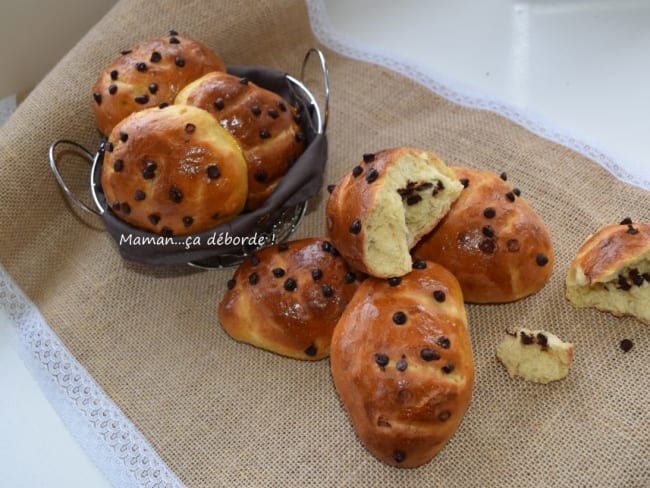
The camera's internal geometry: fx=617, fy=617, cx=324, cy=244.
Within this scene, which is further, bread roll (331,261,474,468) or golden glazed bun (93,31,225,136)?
golden glazed bun (93,31,225,136)

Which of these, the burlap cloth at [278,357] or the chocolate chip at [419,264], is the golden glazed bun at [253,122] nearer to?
the burlap cloth at [278,357]

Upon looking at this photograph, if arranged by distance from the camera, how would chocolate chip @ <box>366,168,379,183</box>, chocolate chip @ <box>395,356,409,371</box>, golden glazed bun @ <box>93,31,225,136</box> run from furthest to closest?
golden glazed bun @ <box>93,31,225,136</box>, chocolate chip @ <box>366,168,379,183</box>, chocolate chip @ <box>395,356,409,371</box>

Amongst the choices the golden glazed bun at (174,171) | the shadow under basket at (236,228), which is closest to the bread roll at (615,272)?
the shadow under basket at (236,228)

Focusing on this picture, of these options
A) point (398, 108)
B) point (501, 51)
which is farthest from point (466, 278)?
point (501, 51)

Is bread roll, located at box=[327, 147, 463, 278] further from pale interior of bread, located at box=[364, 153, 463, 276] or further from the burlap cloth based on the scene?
the burlap cloth

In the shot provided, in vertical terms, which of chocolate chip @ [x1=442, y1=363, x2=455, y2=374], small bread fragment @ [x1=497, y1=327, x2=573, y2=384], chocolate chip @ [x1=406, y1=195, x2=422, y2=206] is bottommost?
small bread fragment @ [x1=497, y1=327, x2=573, y2=384]

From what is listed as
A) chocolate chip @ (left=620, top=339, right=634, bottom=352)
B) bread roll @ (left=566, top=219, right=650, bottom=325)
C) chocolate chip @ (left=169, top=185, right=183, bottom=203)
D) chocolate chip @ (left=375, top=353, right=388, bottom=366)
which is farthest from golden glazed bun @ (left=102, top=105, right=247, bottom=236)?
chocolate chip @ (left=620, top=339, right=634, bottom=352)
